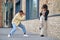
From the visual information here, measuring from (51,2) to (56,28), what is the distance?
6.11 ft

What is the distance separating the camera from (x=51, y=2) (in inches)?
558

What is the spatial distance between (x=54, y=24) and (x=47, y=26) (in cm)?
74

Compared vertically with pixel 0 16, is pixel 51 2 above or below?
above

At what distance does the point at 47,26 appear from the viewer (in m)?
14.0

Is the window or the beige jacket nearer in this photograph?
the beige jacket

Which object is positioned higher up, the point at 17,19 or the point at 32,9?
the point at 32,9

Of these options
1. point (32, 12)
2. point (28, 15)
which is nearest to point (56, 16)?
point (32, 12)

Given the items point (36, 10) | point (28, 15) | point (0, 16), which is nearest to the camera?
point (36, 10)

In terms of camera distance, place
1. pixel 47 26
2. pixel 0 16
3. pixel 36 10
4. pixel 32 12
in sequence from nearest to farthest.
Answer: pixel 47 26
pixel 36 10
pixel 32 12
pixel 0 16

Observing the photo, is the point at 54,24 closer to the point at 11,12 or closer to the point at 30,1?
the point at 30,1

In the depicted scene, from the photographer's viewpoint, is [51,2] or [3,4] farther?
[3,4]

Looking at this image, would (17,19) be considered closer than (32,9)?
Yes

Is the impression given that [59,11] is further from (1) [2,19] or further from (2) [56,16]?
(1) [2,19]

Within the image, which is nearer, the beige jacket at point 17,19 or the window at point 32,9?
the beige jacket at point 17,19
